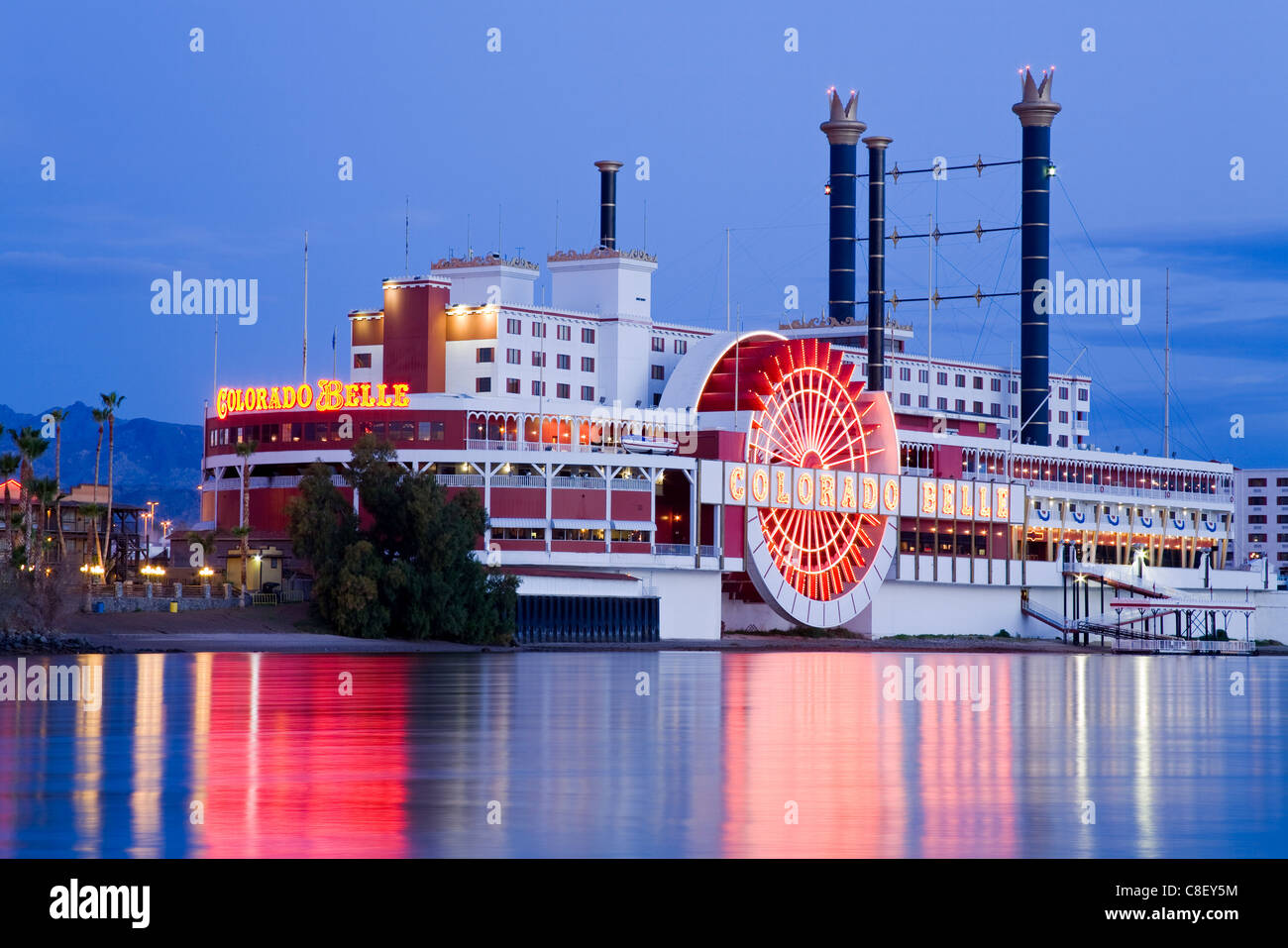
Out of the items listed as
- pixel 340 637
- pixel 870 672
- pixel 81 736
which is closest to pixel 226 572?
pixel 340 637

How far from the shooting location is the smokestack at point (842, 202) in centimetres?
16450

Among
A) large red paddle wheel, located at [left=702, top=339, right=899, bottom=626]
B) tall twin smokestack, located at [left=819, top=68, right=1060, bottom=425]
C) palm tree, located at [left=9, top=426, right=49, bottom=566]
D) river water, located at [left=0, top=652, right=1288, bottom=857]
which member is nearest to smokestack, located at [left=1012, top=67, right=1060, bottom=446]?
tall twin smokestack, located at [left=819, top=68, right=1060, bottom=425]

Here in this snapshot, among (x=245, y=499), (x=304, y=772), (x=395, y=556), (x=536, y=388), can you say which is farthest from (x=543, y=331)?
(x=304, y=772)

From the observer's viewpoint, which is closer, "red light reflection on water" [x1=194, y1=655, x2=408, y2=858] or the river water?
"red light reflection on water" [x1=194, y1=655, x2=408, y2=858]

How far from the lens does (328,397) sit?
10919 cm

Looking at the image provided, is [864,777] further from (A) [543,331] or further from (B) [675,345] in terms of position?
(B) [675,345]

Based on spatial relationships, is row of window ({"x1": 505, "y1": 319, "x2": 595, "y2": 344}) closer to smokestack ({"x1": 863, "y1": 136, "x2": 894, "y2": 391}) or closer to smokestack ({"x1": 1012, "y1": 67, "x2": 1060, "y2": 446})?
smokestack ({"x1": 863, "y1": 136, "x2": 894, "y2": 391})

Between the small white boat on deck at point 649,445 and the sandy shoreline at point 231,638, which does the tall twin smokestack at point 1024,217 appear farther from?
the sandy shoreline at point 231,638

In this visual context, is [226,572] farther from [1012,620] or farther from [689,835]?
[689,835]

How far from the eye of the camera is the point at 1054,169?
162 m

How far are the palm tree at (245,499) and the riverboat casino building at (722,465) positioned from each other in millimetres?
904

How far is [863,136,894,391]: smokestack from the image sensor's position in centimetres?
13900

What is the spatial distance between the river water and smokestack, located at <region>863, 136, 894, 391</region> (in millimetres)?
79810

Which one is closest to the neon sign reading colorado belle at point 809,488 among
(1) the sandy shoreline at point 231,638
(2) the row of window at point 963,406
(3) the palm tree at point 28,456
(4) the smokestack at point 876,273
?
(1) the sandy shoreline at point 231,638
